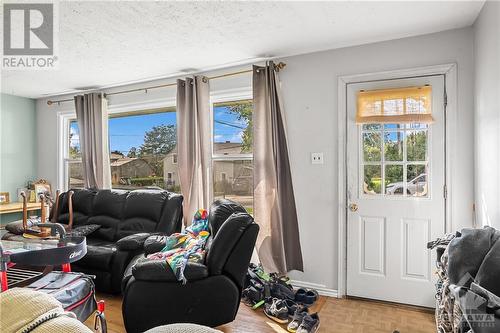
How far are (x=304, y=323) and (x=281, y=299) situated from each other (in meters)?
0.42

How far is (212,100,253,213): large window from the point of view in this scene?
12.3 ft

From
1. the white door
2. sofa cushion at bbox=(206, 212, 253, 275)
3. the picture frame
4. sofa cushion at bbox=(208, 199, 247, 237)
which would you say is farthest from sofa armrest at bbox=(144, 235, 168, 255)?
the picture frame

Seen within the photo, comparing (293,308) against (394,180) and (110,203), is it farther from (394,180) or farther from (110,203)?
(110,203)

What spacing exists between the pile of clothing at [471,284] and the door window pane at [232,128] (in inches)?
98.4

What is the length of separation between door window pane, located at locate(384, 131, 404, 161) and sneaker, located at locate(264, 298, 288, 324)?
64.8 inches

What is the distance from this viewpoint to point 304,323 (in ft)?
7.90

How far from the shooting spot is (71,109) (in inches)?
197

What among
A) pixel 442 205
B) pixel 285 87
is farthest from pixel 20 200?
pixel 442 205

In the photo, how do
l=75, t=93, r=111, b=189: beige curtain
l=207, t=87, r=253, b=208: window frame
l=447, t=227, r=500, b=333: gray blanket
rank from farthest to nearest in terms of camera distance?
1. l=75, t=93, r=111, b=189: beige curtain
2. l=207, t=87, r=253, b=208: window frame
3. l=447, t=227, r=500, b=333: gray blanket

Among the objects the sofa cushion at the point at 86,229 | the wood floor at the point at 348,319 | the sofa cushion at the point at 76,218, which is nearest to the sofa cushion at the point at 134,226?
the sofa cushion at the point at 86,229

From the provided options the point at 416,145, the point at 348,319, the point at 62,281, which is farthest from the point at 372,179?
the point at 62,281

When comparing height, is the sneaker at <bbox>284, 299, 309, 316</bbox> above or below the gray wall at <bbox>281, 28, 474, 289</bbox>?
below

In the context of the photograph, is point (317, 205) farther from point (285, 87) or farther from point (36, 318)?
point (36, 318)

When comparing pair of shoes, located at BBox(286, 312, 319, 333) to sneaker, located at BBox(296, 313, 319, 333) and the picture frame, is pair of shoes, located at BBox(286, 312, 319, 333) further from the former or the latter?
the picture frame
